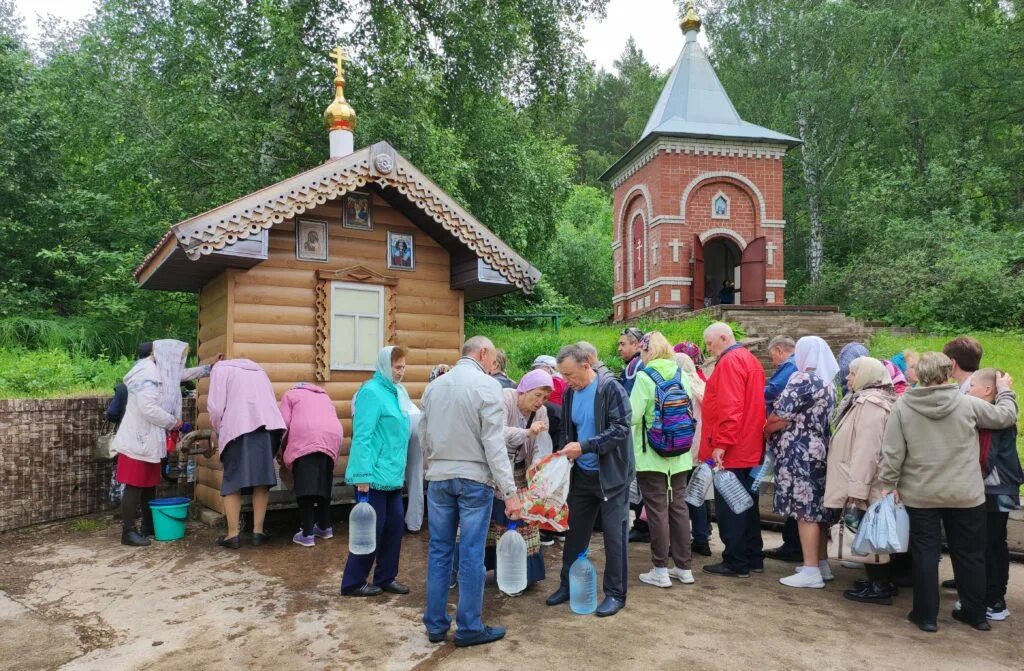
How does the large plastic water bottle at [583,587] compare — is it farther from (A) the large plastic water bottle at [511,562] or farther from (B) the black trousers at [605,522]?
(A) the large plastic water bottle at [511,562]

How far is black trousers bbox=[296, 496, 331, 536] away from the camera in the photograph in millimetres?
7066

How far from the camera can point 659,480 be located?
5.70 metres

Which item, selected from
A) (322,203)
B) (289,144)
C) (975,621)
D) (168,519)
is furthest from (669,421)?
(289,144)

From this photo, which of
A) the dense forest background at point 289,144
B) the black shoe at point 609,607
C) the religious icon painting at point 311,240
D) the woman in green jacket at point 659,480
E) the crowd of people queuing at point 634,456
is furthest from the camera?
the dense forest background at point 289,144

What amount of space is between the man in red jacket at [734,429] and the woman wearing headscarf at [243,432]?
156 inches

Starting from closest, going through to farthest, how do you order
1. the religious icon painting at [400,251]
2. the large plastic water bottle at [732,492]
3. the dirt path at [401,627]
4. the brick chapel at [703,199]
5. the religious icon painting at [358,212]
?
the dirt path at [401,627] → the large plastic water bottle at [732,492] → the religious icon painting at [358,212] → the religious icon painting at [400,251] → the brick chapel at [703,199]

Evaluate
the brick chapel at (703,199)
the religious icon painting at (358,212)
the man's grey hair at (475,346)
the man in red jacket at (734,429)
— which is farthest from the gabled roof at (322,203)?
the brick chapel at (703,199)

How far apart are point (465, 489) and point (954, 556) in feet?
11.1

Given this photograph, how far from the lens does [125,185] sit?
1745cm

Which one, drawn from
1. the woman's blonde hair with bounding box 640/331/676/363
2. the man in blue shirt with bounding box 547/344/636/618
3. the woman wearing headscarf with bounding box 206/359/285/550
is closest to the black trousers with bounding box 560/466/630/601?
the man in blue shirt with bounding box 547/344/636/618

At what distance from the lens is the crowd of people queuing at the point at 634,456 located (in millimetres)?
4668

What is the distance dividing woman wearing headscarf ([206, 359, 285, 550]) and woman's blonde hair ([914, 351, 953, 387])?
535 centimetres

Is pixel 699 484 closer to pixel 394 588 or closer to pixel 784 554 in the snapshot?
pixel 784 554

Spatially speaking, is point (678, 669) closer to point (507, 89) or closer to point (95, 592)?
point (95, 592)
